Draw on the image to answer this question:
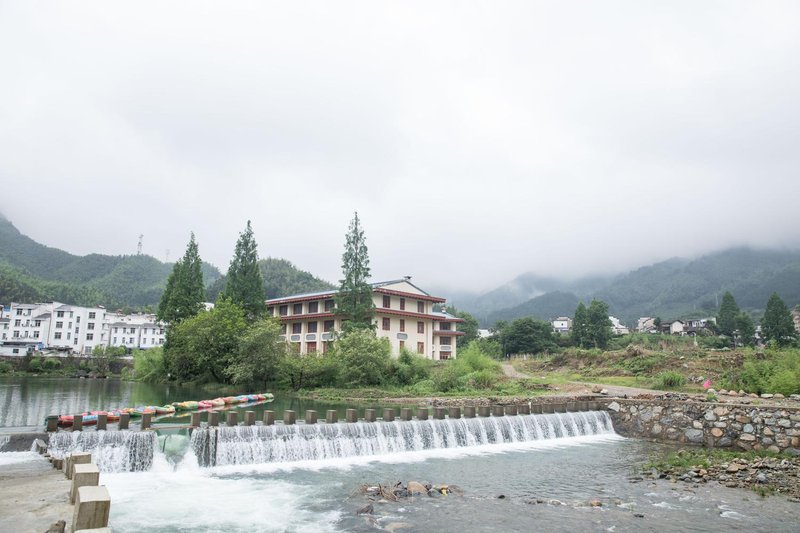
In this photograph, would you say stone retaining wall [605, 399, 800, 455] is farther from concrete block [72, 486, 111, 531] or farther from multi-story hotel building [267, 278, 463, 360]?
multi-story hotel building [267, 278, 463, 360]

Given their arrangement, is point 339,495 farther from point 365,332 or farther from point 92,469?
point 365,332

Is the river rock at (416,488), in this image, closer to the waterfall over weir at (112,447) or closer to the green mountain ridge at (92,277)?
the waterfall over weir at (112,447)

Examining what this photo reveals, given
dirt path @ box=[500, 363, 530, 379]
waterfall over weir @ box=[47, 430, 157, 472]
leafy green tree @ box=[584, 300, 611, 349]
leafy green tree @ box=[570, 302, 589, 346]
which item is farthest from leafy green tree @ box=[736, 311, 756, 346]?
waterfall over weir @ box=[47, 430, 157, 472]

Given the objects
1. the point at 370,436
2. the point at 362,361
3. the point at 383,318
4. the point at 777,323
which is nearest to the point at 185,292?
the point at 383,318

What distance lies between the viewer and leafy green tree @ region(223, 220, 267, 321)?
1998 inches

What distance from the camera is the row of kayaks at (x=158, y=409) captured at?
54.7 feet

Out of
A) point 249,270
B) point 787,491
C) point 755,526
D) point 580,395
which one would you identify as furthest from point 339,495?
point 249,270

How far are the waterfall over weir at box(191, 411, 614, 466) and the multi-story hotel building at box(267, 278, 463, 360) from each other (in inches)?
990

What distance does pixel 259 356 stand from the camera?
123ft

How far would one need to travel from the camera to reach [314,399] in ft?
108

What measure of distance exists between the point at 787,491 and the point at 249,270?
46521mm

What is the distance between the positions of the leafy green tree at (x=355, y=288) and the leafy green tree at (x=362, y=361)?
574cm

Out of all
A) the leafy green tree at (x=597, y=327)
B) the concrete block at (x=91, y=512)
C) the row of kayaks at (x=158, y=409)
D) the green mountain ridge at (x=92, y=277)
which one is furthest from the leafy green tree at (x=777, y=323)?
the green mountain ridge at (x=92, y=277)

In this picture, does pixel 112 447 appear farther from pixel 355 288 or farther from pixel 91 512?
pixel 355 288
